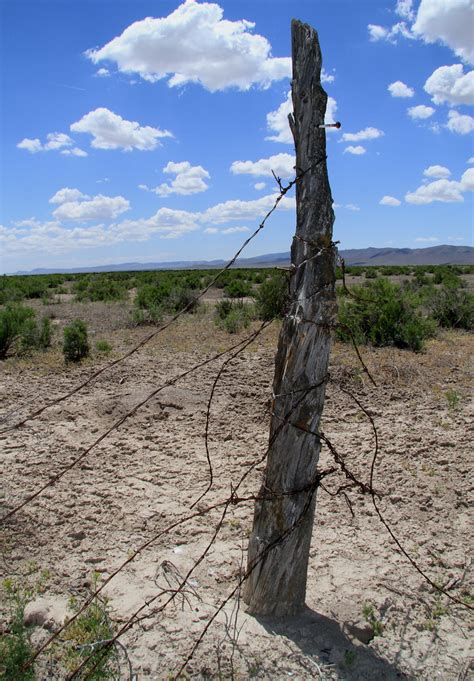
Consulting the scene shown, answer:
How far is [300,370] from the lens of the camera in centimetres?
292

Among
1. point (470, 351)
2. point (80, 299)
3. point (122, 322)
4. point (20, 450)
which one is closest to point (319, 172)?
point (20, 450)

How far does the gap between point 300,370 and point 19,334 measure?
859 centimetres

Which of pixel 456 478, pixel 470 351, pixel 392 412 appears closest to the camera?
pixel 456 478

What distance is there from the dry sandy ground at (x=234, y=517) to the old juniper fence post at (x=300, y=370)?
0.34m

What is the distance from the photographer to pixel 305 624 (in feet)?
10.4

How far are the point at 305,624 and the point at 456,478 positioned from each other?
253 centimetres

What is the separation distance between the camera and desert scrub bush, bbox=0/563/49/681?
2729 mm

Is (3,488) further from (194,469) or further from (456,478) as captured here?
(456,478)

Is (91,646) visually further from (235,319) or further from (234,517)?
(235,319)

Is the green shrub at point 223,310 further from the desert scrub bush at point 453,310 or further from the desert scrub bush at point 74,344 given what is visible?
the desert scrub bush at point 74,344

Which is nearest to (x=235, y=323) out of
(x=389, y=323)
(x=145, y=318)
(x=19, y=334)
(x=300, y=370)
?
(x=145, y=318)

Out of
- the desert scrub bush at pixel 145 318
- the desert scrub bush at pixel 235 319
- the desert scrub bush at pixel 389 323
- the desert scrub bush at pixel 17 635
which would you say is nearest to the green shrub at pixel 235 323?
the desert scrub bush at pixel 235 319

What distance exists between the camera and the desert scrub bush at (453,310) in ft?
43.0

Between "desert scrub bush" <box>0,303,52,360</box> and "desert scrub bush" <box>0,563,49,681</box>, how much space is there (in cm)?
710
